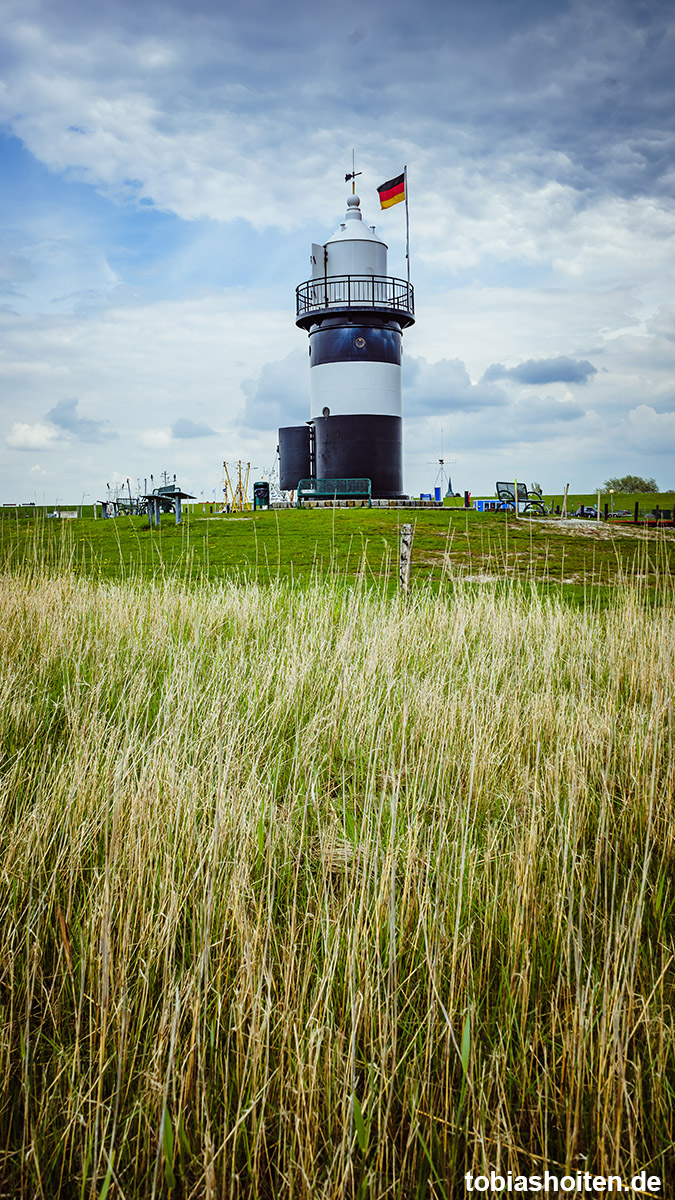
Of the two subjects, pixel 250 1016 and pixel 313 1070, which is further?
pixel 250 1016

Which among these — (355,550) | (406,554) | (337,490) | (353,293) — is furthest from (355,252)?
(406,554)

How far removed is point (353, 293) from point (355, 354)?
232cm

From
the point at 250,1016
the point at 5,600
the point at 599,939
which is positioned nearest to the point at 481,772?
the point at 599,939

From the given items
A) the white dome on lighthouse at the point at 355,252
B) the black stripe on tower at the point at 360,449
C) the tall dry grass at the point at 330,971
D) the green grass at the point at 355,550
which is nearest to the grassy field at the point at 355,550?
the green grass at the point at 355,550

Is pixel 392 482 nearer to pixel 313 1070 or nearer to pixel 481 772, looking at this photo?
pixel 481 772

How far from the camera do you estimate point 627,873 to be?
2.87 m

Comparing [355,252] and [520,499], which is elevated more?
[355,252]

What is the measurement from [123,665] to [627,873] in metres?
3.85

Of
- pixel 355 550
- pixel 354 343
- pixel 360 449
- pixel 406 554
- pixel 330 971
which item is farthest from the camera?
pixel 360 449

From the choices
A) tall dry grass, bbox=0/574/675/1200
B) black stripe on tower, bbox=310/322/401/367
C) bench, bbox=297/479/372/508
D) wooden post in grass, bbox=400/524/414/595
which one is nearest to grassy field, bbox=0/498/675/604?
wooden post in grass, bbox=400/524/414/595

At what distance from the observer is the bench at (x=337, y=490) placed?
2591 cm

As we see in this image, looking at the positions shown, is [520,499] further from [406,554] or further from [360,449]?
[406,554]

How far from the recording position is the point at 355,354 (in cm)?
2662

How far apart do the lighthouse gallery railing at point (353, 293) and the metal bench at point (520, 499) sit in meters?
7.50
